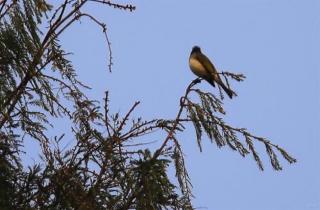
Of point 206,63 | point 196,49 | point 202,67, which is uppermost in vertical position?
point 196,49

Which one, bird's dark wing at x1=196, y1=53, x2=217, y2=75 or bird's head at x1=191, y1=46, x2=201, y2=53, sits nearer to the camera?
bird's dark wing at x1=196, y1=53, x2=217, y2=75

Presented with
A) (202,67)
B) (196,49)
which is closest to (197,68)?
(202,67)

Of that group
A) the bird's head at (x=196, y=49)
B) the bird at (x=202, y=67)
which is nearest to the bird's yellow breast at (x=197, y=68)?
the bird at (x=202, y=67)

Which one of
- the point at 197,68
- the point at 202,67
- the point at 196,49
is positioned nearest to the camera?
the point at 202,67

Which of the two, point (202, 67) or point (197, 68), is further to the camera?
point (197, 68)

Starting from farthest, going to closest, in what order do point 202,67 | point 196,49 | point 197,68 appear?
point 196,49 < point 197,68 < point 202,67

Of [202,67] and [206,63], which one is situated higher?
[206,63]

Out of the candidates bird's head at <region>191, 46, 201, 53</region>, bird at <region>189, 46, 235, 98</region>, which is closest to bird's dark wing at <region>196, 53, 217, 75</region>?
bird at <region>189, 46, 235, 98</region>

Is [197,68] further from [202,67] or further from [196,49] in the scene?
[196,49]

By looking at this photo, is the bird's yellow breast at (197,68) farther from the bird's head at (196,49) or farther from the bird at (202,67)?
the bird's head at (196,49)

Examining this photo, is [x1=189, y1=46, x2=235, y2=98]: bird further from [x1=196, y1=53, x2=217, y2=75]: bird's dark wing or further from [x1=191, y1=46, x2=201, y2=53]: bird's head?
[x1=191, y1=46, x2=201, y2=53]: bird's head

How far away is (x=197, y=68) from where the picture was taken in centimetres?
845

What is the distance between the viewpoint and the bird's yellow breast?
8210 mm

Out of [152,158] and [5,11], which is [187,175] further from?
[5,11]
